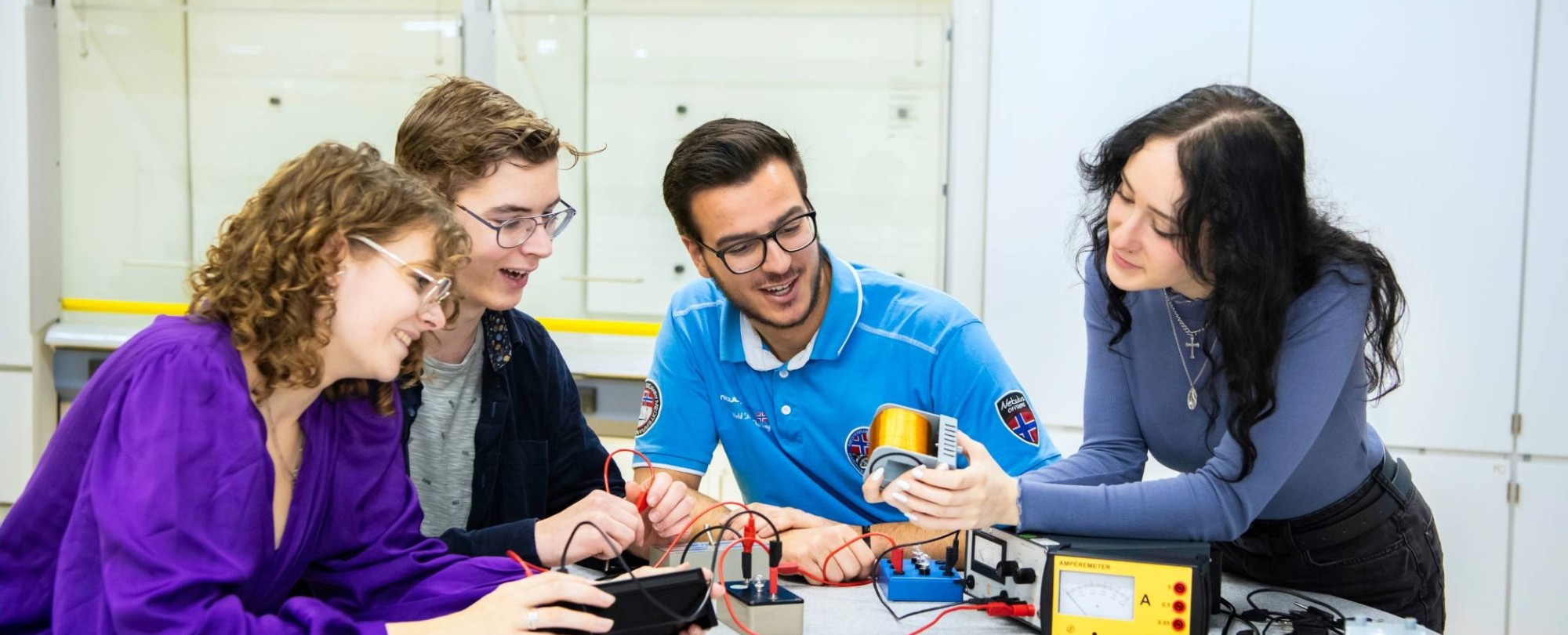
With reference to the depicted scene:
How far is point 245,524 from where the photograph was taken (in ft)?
3.89

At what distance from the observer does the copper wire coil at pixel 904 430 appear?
142cm

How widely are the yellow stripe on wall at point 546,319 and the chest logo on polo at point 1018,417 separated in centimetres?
167

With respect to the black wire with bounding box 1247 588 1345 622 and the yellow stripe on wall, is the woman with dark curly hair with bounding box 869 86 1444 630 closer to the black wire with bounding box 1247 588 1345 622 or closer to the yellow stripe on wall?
the black wire with bounding box 1247 588 1345 622

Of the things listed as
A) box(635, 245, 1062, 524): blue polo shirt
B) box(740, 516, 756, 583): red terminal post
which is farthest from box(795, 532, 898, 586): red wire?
box(635, 245, 1062, 524): blue polo shirt

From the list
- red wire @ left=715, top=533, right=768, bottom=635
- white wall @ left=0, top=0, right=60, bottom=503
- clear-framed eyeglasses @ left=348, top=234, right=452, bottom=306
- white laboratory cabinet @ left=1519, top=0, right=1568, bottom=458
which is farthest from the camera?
white wall @ left=0, top=0, right=60, bottom=503

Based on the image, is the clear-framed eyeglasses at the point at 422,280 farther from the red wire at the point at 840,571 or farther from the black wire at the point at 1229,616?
the black wire at the point at 1229,616

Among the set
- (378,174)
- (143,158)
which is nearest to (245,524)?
(378,174)

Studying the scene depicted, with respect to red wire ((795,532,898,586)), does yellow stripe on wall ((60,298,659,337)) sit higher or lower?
higher

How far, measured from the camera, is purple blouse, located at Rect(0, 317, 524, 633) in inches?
43.4

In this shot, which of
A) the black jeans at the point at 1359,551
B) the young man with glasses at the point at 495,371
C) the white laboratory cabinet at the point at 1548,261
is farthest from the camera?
the white laboratory cabinet at the point at 1548,261

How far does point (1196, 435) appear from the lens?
169cm

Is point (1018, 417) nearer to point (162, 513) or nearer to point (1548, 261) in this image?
point (162, 513)

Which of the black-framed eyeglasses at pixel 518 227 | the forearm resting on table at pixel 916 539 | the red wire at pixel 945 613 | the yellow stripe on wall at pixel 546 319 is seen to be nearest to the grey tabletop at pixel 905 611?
the red wire at pixel 945 613

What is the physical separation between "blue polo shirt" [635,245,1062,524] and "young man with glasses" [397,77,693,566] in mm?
205
